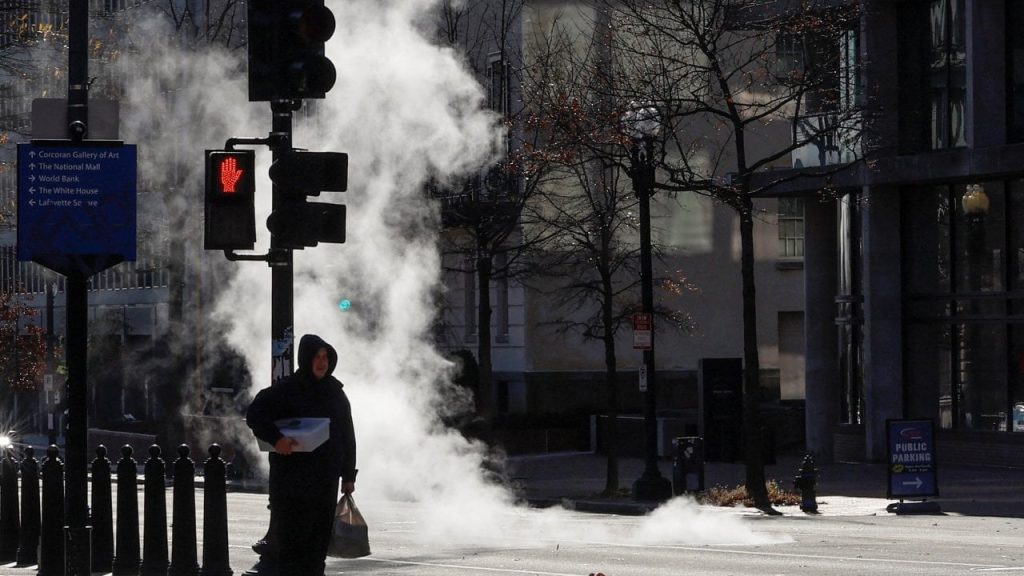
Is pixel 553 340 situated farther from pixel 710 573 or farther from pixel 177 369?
pixel 710 573

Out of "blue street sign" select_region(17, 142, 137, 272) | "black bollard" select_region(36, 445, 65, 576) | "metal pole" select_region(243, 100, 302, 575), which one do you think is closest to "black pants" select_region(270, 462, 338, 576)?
"metal pole" select_region(243, 100, 302, 575)

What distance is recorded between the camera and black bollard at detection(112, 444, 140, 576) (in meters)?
11.8

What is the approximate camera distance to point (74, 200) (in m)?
11.0

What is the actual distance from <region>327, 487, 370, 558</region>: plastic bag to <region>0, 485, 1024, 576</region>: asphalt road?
50.3 inches

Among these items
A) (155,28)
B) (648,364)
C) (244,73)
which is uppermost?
(155,28)

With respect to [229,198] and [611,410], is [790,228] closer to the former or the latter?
[611,410]

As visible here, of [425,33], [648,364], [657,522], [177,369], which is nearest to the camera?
[657,522]

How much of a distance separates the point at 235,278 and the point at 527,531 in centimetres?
923

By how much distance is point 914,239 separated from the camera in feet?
94.8

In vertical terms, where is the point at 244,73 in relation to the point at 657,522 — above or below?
above

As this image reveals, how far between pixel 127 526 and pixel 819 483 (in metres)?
15.5

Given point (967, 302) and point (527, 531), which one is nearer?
point (527, 531)

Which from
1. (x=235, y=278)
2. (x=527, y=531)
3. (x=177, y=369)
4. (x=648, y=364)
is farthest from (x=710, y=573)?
(x=177, y=369)

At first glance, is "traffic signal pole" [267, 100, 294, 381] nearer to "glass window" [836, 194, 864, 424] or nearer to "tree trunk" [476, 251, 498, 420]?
"glass window" [836, 194, 864, 424]
